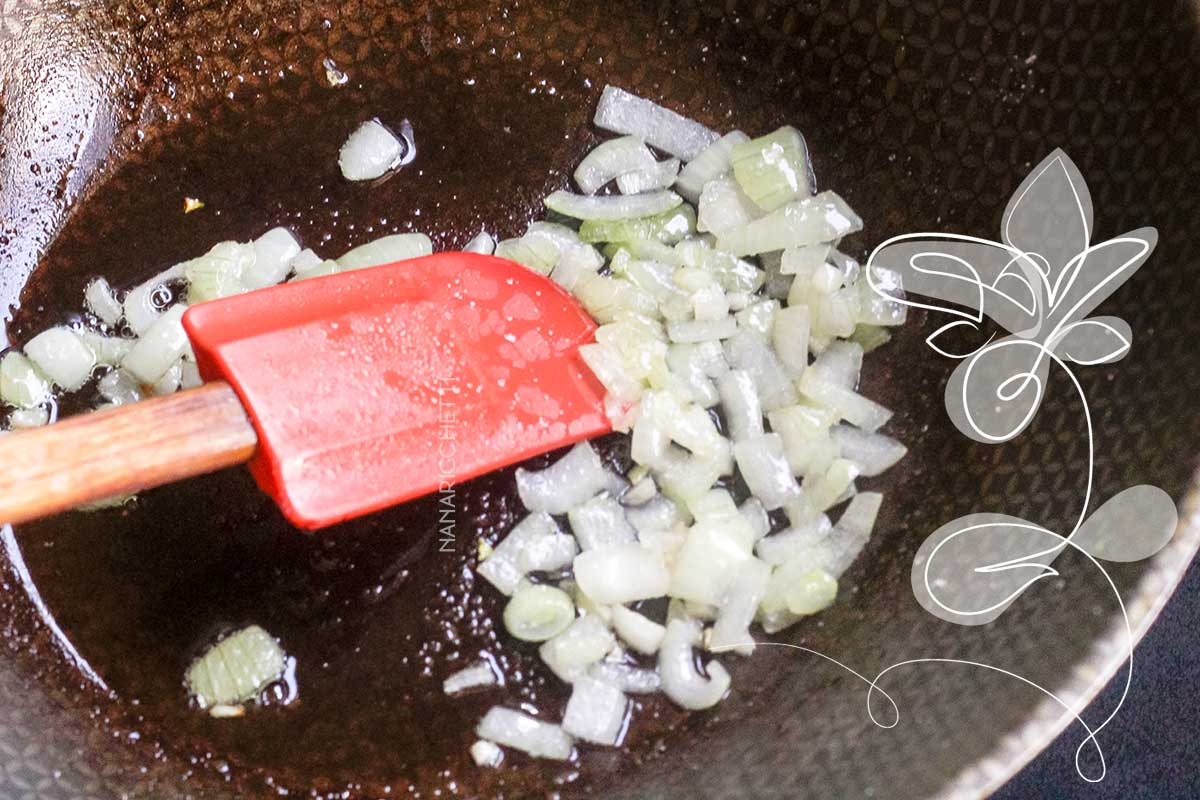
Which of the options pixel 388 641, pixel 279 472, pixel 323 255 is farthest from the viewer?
pixel 323 255

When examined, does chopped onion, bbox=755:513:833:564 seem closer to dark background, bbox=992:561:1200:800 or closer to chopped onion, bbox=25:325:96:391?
dark background, bbox=992:561:1200:800

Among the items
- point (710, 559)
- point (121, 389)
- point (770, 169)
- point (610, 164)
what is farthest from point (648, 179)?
point (121, 389)

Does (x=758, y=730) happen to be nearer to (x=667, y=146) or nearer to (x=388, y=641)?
(x=388, y=641)

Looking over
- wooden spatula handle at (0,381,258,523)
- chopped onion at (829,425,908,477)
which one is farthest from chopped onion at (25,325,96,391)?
chopped onion at (829,425,908,477)

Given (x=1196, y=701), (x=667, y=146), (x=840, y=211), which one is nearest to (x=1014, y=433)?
(x=840, y=211)

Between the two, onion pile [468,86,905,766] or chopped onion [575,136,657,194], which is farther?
chopped onion [575,136,657,194]

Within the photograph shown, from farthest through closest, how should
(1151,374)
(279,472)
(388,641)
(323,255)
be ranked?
1. (323,255)
2. (388,641)
3. (1151,374)
4. (279,472)
